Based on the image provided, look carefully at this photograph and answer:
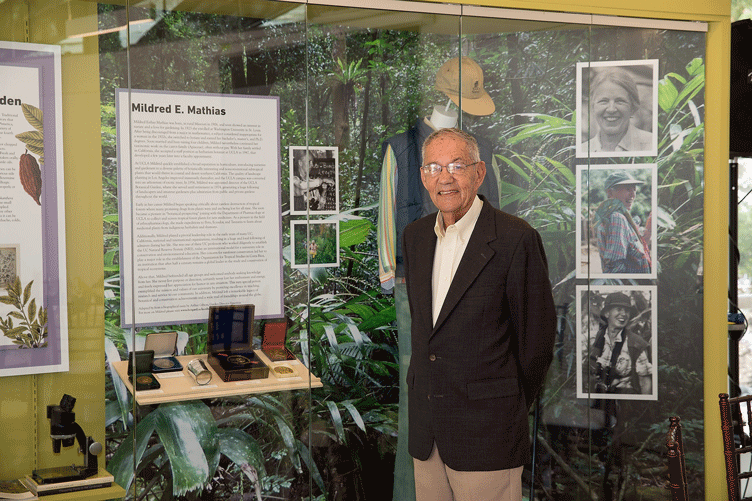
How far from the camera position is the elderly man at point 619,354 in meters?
3.75

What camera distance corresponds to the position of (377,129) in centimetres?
344

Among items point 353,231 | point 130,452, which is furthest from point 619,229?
point 130,452

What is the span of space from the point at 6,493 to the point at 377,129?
2317 mm

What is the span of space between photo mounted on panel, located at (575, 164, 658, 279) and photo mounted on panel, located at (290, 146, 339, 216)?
4.47 feet

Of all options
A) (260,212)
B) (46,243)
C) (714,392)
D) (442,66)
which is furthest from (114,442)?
(714,392)

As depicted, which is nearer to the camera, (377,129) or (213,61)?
(213,61)

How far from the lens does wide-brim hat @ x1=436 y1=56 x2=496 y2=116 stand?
350 centimetres

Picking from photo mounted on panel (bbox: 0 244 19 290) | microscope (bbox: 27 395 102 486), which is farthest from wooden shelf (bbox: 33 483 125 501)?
photo mounted on panel (bbox: 0 244 19 290)

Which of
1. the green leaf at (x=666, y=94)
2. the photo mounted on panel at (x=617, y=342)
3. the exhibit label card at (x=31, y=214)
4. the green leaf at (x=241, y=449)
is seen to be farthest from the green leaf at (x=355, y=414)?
the green leaf at (x=666, y=94)

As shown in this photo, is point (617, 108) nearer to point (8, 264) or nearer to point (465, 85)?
point (465, 85)

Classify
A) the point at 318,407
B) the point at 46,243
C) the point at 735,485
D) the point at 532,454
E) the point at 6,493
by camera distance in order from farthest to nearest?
the point at 532,454, the point at 318,407, the point at 46,243, the point at 6,493, the point at 735,485

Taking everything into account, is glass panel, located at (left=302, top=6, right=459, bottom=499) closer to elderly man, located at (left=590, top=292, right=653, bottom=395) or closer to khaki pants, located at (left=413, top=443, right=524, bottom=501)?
khaki pants, located at (left=413, top=443, right=524, bottom=501)

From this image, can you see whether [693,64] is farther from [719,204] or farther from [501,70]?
[501,70]

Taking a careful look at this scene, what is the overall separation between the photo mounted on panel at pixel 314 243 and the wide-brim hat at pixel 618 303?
1535 mm
